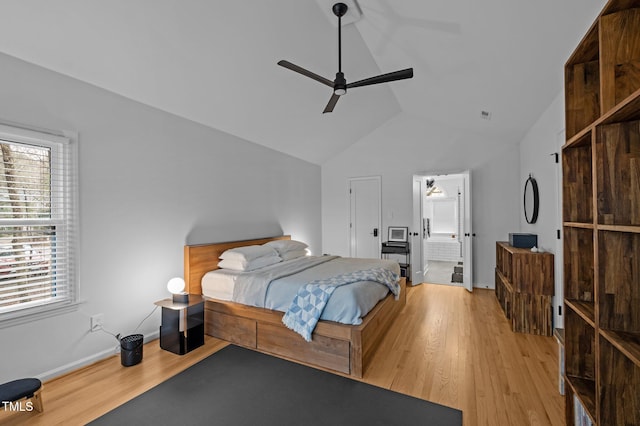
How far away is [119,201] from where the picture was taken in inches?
114

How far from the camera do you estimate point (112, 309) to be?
2852mm

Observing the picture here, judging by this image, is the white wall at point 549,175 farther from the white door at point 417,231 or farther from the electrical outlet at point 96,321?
the electrical outlet at point 96,321

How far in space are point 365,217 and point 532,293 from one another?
11.2ft

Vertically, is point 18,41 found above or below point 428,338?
above

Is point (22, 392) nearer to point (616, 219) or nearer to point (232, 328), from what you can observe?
point (232, 328)

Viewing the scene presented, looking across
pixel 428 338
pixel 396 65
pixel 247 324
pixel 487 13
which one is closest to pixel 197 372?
pixel 247 324

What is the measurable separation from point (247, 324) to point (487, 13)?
11.0 ft

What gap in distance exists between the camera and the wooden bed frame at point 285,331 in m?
2.54

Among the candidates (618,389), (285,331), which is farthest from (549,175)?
(285,331)

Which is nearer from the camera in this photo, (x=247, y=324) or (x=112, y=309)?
(x=112, y=309)

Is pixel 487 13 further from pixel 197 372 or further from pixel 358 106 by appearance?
pixel 197 372

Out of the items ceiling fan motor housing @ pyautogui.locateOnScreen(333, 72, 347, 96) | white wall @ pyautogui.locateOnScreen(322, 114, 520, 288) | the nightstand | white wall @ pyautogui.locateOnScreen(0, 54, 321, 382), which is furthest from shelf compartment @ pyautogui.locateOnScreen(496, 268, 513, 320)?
white wall @ pyautogui.locateOnScreen(0, 54, 321, 382)

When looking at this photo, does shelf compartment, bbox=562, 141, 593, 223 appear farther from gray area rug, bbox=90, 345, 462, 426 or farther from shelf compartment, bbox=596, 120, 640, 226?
gray area rug, bbox=90, 345, 462, 426

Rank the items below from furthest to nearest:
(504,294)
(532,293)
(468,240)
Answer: (468,240) → (504,294) → (532,293)
